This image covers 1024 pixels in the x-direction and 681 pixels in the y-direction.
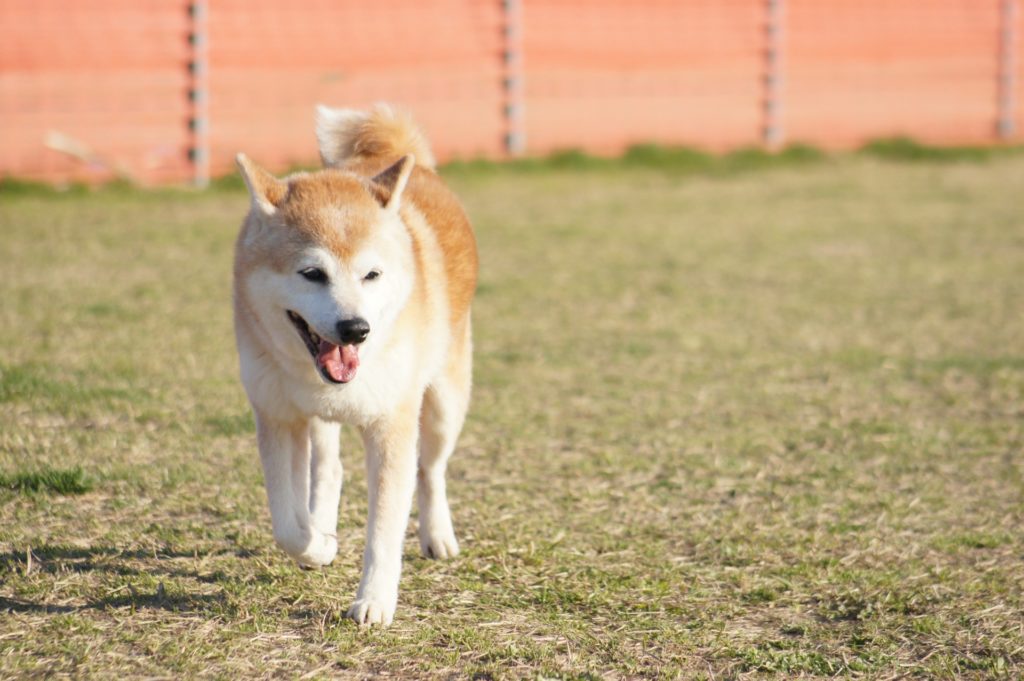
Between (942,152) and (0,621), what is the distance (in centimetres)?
1232

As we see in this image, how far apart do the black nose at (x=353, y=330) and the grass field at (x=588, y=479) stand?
2.20ft

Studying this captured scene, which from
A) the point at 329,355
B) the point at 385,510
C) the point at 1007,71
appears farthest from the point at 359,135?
the point at 1007,71

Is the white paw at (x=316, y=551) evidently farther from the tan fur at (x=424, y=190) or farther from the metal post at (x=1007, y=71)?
the metal post at (x=1007, y=71)

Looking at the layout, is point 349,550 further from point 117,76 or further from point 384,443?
point 117,76

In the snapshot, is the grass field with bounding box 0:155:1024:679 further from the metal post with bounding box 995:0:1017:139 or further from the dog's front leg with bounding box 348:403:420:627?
the metal post with bounding box 995:0:1017:139

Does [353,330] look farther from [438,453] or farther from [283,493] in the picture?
[438,453]

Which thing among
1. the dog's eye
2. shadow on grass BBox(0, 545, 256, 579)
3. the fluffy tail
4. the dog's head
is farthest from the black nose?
the fluffy tail

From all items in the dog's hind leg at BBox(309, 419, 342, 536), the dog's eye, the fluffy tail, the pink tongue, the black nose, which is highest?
the fluffy tail

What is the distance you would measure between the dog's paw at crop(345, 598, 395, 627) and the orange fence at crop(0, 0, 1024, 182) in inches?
315

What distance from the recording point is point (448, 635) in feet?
9.61

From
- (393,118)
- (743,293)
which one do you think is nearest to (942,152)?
(743,293)

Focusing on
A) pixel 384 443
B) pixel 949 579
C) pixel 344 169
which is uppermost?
pixel 344 169

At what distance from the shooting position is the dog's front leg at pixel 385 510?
9.70ft

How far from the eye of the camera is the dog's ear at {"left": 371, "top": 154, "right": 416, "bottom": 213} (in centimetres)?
306
